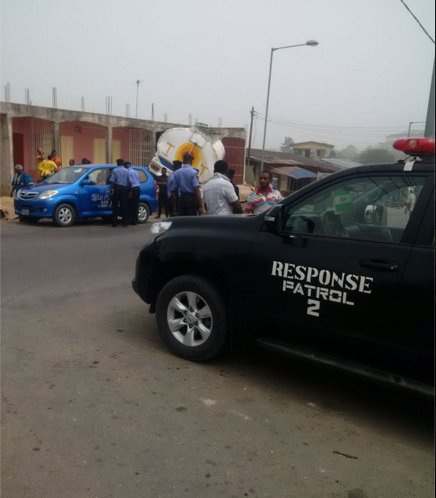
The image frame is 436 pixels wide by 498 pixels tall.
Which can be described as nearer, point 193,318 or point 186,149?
point 193,318

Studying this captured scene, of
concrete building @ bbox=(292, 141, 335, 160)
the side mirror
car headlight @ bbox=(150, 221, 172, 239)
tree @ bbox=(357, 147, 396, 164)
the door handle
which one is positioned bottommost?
car headlight @ bbox=(150, 221, 172, 239)

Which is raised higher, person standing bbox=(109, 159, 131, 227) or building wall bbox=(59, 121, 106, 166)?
building wall bbox=(59, 121, 106, 166)

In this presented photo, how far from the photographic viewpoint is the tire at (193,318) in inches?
159

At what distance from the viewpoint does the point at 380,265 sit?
3193 mm

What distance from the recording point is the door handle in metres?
3.14

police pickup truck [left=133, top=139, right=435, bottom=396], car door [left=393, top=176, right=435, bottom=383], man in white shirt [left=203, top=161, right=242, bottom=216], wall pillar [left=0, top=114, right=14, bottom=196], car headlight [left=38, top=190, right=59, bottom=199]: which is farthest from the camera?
wall pillar [left=0, top=114, right=14, bottom=196]

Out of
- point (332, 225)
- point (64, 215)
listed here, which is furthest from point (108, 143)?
point (332, 225)

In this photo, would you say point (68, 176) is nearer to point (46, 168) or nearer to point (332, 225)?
point (46, 168)

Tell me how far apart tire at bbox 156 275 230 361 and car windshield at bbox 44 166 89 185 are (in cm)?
946

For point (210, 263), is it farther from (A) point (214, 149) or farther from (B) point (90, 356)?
(A) point (214, 149)

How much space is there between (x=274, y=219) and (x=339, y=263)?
0.64m

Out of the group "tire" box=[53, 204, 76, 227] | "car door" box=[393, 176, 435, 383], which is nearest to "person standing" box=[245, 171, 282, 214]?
"car door" box=[393, 176, 435, 383]

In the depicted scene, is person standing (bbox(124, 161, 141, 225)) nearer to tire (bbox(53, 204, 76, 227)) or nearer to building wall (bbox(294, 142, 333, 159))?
tire (bbox(53, 204, 76, 227))

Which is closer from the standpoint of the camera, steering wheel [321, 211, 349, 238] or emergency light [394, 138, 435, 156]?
emergency light [394, 138, 435, 156]
